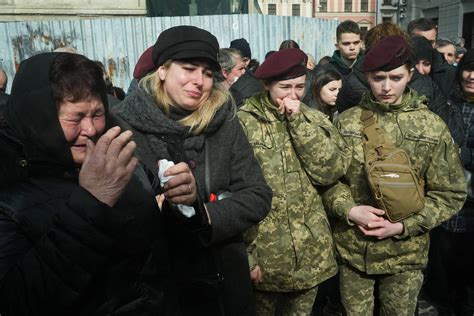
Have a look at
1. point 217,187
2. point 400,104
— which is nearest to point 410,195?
point 400,104

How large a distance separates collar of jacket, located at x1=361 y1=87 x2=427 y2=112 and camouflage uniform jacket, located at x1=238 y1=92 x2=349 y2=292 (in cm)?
36

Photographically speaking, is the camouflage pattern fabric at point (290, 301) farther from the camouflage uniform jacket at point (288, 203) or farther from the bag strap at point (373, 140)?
the bag strap at point (373, 140)

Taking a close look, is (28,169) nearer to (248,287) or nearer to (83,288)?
(83,288)

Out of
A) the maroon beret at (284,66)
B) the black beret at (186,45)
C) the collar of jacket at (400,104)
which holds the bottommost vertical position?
the collar of jacket at (400,104)

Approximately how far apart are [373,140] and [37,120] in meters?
1.83

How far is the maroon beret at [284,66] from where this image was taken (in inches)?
87.8

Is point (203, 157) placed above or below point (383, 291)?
above

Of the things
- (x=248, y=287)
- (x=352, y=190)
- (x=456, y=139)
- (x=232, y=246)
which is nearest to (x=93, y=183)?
(x=232, y=246)

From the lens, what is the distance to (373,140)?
235cm

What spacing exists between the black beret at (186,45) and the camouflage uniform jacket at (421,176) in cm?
106

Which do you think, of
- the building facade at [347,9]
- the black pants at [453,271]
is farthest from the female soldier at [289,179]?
the building facade at [347,9]

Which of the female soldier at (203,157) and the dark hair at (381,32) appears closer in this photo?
the female soldier at (203,157)

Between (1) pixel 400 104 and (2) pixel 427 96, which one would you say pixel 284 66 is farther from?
(2) pixel 427 96

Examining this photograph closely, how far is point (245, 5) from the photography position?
12.1 m
